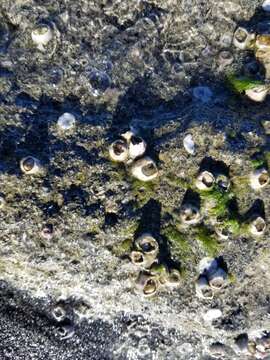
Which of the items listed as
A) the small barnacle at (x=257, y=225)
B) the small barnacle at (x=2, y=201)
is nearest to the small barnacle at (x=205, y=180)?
the small barnacle at (x=257, y=225)

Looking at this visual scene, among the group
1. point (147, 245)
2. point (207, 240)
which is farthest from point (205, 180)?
point (147, 245)

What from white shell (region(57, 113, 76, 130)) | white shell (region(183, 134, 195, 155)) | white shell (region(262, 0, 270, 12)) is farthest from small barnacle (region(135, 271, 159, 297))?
white shell (region(262, 0, 270, 12))

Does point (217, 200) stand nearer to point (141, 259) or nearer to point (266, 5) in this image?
point (141, 259)

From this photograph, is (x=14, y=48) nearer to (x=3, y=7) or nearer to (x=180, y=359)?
(x=3, y=7)

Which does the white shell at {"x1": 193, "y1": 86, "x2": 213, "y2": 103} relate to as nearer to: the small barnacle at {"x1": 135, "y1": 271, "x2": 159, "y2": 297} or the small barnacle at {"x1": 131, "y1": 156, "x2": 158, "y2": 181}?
the small barnacle at {"x1": 131, "y1": 156, "x2": 158, "y2": 181}

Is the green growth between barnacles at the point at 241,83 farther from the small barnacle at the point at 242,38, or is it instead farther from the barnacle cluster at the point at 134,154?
the barnacle cluster at the point at 134,154
